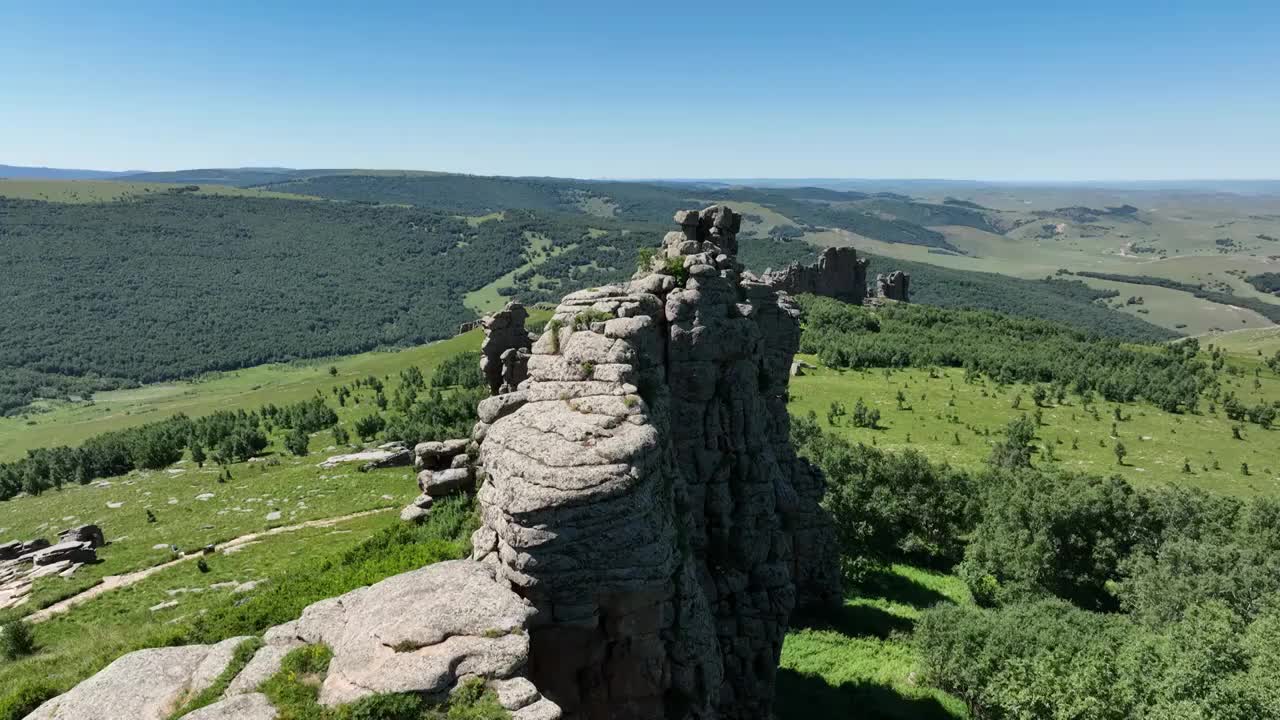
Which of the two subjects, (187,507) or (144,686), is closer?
Result: (144,686)

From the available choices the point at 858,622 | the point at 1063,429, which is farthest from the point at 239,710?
the point at 1063,429

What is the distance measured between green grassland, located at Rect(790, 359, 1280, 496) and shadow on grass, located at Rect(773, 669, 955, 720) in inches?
2590

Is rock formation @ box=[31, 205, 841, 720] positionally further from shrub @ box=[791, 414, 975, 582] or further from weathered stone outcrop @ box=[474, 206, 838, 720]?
shrub @ box=[791, 414, 975, 582]

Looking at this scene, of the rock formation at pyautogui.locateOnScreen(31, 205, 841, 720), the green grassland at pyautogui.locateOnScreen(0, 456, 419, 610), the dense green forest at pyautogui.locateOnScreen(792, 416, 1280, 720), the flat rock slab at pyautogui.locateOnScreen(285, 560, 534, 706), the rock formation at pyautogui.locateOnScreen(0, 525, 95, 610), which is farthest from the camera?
Result: the green grassland at pyautogui.locateOnScreen(0, 456, 419, 610)

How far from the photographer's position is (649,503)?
70.8 ft

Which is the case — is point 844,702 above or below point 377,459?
below

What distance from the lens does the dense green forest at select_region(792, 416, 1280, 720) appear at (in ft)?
101

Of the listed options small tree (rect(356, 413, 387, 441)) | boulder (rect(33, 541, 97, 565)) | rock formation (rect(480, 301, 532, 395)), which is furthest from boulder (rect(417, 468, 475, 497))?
small tree (rect(356, 413, 387, 441))

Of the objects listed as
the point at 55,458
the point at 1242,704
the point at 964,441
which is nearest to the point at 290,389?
the point at 55,458

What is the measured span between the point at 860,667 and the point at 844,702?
6.44 meters

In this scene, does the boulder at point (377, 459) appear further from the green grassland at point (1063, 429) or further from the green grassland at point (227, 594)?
the green grassland at point (1063, 429)

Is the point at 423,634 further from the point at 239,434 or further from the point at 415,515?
the point at 239,434

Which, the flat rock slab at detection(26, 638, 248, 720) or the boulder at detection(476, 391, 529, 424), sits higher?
the boulder at detection(476, 391, 529, 424)

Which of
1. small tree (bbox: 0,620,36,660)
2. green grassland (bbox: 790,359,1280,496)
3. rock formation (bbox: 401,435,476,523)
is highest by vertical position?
rock formation (bbox: 401,435,476,523)
